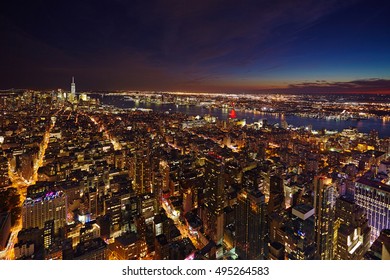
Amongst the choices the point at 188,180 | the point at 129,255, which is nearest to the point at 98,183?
the point at 188,180

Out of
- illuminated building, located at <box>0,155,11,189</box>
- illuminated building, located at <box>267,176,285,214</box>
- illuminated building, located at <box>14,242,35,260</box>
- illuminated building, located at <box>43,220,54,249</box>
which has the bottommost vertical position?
illuminated building, located at <box>43,220,54,249</box>

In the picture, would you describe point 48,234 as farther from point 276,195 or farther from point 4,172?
point 276,195

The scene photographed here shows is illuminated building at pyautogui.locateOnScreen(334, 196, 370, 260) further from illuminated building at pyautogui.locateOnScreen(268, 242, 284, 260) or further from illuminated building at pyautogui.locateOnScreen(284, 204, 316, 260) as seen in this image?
illuminated building at pyautogui.locateOnScreen(268, 242, 284, 260)

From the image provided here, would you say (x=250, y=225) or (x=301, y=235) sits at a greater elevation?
(x=301, y=235)

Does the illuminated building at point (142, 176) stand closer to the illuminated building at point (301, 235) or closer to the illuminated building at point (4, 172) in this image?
the illuminated building at point (4, 172)

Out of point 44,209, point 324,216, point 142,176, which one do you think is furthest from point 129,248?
point 142,176

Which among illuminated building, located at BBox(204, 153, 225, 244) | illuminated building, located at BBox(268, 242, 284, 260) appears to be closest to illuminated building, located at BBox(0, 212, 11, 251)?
illuminated building, located at BBox(204, 153, 225, 244)

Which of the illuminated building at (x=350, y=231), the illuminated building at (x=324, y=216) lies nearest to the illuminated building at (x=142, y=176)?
the illuminated building at (x=324, y=216)
